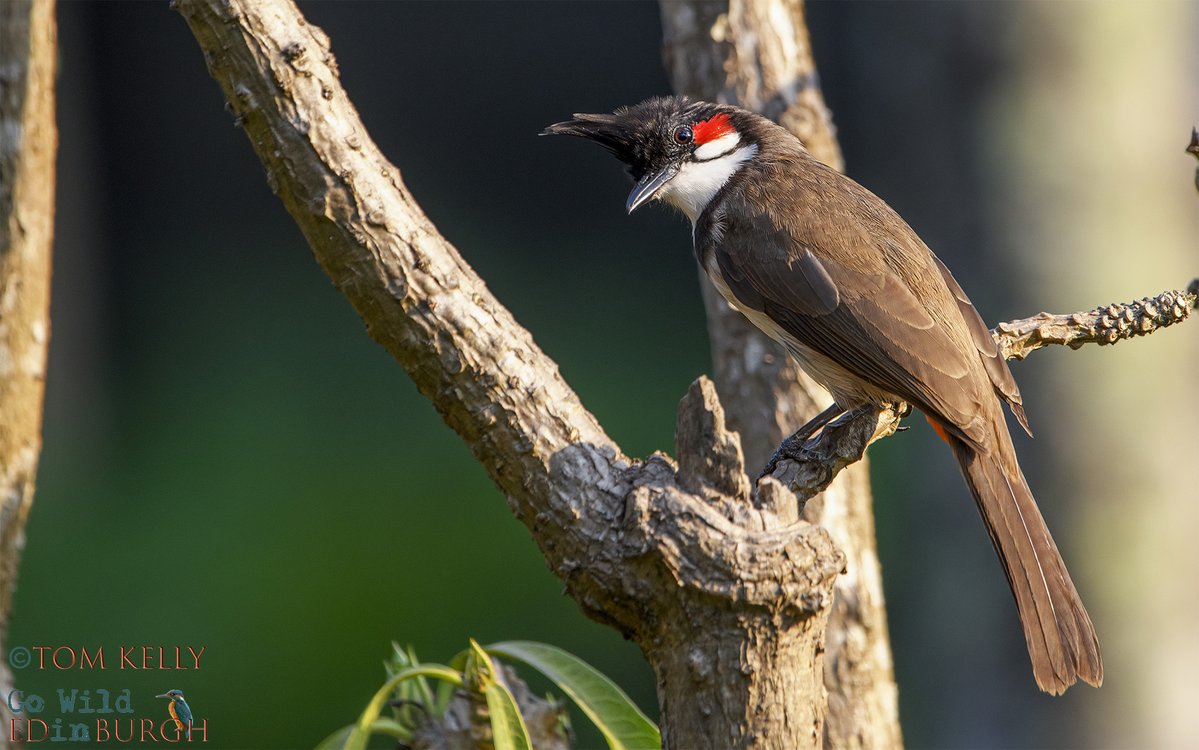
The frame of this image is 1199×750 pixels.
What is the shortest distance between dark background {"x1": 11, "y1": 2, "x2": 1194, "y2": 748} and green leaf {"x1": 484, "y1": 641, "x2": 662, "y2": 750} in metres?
2.41

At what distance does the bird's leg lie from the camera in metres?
2.75

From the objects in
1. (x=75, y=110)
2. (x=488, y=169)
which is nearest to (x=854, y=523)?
(x=488, y=169)

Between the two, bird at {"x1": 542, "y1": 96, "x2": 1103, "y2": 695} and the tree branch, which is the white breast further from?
the tree branch

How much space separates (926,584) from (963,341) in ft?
8.55

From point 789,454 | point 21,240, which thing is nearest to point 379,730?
point 789,454

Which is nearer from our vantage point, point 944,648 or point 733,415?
point 733,415

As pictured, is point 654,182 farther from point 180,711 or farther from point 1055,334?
point 180,711

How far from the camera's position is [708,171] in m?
3.40

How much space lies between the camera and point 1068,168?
4520 mm

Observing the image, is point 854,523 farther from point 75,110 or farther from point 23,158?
point 75,110

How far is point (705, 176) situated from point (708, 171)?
2cm

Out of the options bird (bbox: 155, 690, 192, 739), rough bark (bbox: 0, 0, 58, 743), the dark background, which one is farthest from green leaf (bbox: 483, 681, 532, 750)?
the dark background

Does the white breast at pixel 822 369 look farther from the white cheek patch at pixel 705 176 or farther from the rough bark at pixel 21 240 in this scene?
the rough bark at pixel 21 240

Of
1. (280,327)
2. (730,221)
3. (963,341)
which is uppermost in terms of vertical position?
(280,327)
